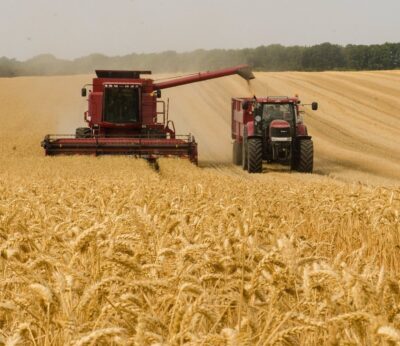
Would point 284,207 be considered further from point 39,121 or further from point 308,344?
point 39,121

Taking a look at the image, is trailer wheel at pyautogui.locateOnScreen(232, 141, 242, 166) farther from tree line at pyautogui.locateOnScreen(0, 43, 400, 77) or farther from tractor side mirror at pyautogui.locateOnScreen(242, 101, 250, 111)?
tree line at pyautogui.locateOnScreen(0, 43, 400, 77)

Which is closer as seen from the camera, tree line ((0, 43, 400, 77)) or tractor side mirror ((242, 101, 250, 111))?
tractor side mirror ((242, 101, 250, 111))

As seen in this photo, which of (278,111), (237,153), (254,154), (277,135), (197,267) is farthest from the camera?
(237,153)

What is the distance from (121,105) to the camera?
2539cm

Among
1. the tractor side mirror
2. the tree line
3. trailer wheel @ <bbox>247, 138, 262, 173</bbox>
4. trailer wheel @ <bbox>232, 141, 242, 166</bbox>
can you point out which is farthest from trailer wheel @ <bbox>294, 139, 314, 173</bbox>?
the tree line

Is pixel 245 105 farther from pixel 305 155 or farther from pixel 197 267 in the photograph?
pixel 197 267

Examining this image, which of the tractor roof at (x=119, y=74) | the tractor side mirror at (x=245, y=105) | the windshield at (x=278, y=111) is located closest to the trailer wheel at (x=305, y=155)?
the windshield at (x=278, y=111)

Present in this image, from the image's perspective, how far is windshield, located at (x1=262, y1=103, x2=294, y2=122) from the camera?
23203 millimetres

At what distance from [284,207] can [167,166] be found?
12.2 m

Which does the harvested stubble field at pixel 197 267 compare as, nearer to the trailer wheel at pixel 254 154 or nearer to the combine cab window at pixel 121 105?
the trailer wheel at pixel 254 154

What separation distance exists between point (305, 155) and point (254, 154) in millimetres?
1463

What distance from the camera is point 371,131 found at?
38750mm

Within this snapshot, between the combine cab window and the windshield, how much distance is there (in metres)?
4.42

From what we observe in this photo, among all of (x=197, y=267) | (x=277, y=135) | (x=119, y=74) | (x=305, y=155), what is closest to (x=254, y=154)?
(x=277, y=135)
